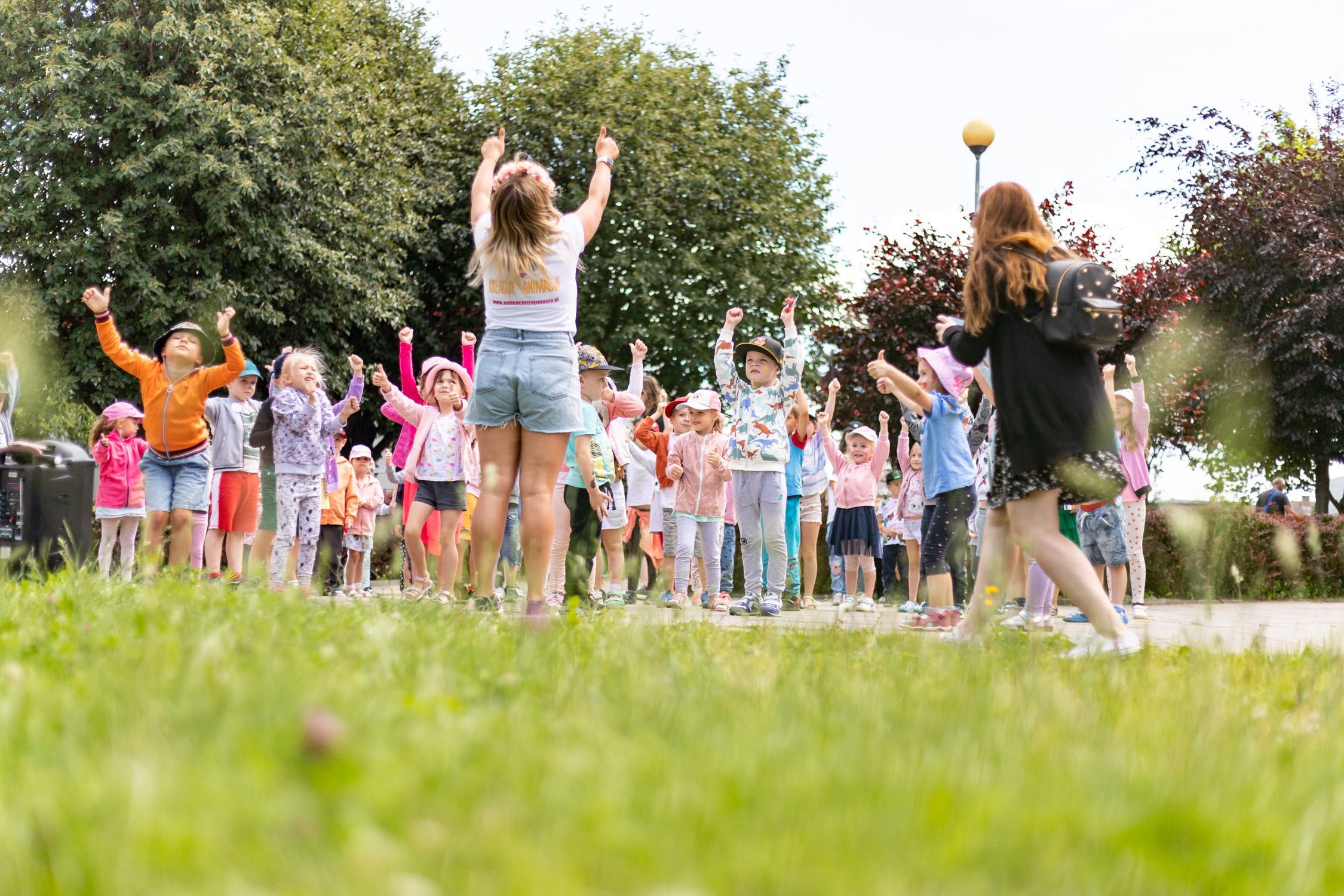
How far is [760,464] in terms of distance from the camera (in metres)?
9.97

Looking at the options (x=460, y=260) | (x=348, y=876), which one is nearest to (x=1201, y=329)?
(x=460, y=260)

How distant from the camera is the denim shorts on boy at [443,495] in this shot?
32.2ft

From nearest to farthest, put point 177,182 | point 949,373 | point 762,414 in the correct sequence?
point 949,373 < point 762,414 < point 177,182

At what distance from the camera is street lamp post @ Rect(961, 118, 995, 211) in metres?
16.8

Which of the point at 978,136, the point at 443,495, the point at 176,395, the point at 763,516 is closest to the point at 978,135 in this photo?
the point at 978,136

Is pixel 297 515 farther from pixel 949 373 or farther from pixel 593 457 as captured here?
pixel 949 373

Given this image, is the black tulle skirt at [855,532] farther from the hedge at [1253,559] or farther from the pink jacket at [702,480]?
the hedge at [1253,559]

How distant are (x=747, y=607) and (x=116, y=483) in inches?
266

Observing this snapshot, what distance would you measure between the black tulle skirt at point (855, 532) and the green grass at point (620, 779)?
31.6ft

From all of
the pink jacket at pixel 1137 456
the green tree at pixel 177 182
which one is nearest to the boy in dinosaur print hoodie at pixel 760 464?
the pink jacket at pixel 1137 456

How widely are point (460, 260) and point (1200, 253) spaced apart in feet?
59.4

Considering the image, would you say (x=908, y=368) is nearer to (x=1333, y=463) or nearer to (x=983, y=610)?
(x=1333, y=463)

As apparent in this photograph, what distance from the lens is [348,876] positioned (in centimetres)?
146

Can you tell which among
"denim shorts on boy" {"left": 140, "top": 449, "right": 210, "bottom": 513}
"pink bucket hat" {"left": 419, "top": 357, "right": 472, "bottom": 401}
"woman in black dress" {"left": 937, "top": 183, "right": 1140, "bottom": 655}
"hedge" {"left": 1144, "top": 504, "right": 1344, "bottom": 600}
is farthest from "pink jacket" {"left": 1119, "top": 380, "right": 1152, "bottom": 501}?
"denim shorts on boy" {"left": 140, "top": 449, "right": 210, "bottom": 513}
